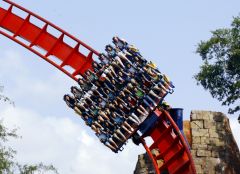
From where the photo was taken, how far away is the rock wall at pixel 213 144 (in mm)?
21688

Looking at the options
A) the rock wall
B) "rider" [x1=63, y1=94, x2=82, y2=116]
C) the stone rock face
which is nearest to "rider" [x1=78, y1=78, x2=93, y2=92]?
"rider" [x1=63, y1=94, x2=82, y2=116]

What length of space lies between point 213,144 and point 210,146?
0.55ft

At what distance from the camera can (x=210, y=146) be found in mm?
22062

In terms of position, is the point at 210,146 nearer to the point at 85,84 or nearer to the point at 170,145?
the point at 170,145

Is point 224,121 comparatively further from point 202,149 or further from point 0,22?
point 0,22

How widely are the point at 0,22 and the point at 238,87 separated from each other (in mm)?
10612

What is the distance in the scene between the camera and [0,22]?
20328mm

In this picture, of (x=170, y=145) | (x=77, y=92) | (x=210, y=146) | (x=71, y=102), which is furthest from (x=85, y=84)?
(x=210, y=146)

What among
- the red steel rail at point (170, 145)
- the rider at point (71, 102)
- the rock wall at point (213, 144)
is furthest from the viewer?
the rock wall at point (213, 144)

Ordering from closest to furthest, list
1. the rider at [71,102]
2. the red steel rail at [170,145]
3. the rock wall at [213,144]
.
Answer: the red steel rail at [170,145] → the rider at [71,102] → the rock wall at [213,144]

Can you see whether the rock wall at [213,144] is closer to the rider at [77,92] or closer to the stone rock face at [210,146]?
the stone rock face at [210,146]

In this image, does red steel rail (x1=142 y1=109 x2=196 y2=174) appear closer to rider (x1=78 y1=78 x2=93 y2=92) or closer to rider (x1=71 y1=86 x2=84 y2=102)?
rider (x1=78 y1=78 x2=93 y2=92)

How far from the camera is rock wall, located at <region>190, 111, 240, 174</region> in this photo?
21688mm

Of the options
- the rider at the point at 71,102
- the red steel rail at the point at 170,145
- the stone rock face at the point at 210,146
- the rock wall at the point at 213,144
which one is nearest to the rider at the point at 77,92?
the rider at the point at 71,102
